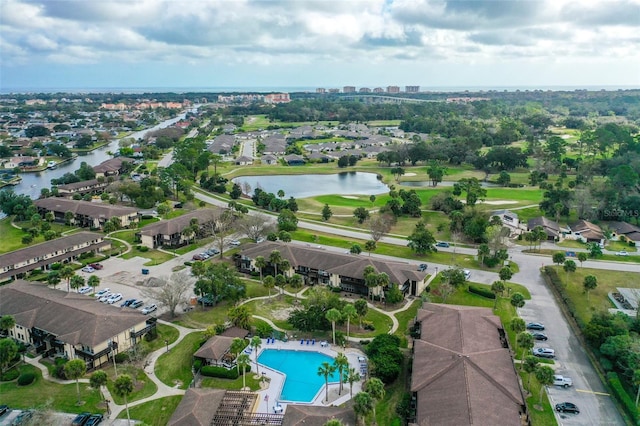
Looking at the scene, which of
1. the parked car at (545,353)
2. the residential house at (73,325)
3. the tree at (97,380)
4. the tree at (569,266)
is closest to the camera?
the tree at (97,380)

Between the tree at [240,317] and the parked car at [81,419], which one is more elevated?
the tree at [240,317]

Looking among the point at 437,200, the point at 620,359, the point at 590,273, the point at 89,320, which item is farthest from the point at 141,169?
the point at 620,359

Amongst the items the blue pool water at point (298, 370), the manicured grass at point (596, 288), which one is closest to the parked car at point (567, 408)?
the manicured grass at point (596, 288)

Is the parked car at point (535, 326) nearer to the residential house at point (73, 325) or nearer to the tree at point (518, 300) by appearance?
the tree at point (518, 300)

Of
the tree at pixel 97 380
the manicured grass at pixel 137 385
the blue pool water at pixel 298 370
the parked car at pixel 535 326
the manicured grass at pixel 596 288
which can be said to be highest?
the tree at pixel 97 380

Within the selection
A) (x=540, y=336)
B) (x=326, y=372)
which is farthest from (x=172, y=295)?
(x=540, y=336)

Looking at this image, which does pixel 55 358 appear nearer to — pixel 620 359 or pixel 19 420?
pixel 19 420

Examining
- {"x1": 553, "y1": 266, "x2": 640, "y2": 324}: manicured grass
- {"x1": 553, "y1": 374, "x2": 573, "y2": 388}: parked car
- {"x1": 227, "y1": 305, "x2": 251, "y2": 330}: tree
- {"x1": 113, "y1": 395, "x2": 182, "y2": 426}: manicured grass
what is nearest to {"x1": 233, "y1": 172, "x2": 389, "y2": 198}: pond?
{"x1": 553, "y1": 266, "x2": 640, "y2": 324}: manicured grass
